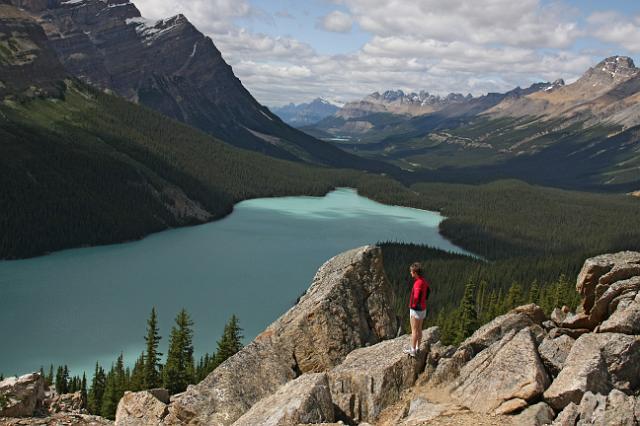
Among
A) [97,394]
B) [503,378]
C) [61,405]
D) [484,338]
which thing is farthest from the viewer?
[97,394]

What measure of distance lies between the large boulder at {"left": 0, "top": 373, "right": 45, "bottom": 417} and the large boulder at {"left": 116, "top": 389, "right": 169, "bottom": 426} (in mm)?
4772

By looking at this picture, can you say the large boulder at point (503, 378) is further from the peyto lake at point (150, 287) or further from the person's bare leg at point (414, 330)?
the peyto lake at point (150, 287)

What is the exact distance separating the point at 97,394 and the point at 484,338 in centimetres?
4298

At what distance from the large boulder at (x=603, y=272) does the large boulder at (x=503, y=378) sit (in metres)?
7.01

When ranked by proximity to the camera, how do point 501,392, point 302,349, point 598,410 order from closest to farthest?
point 598,410 < point 501,392 < point 302,349

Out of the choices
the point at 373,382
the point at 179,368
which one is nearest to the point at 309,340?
the point at 373,382

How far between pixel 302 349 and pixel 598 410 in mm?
13211

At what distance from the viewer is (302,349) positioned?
26312mm

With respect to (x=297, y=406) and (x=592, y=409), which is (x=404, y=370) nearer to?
(x=297, y=406)

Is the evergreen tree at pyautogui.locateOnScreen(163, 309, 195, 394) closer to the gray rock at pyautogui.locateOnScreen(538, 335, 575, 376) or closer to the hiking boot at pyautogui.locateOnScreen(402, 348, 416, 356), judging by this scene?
the hiking boot at pyautogui.locateOnScreen(402, 348, 416, 356)

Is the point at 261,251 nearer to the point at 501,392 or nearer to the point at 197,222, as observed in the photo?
the point at 197,222

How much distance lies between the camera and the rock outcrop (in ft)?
75.2

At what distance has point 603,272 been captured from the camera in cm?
2816

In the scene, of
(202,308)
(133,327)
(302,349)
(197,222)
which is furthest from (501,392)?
(197,222)
